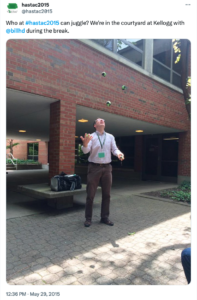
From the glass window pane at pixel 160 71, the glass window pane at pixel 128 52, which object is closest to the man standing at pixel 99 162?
the glass window pane at pixel 128 52

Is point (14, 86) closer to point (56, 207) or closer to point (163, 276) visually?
point (56, 207)

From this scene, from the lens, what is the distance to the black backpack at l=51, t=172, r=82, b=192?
4160 mm

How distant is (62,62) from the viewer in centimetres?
462

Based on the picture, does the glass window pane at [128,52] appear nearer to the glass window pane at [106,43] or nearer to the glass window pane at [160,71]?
the glass window pane at [106,43]

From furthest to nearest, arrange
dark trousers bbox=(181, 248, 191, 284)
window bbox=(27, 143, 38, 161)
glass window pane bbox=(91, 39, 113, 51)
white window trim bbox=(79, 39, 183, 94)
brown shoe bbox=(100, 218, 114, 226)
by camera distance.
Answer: window bbox=(27, 143, 38, 161)
glass window pane bbox=(91, 39, 113, 51)
white window trim bbox=(79, 39, 183, 94)
brown shoe bbox=(100, 218, 114, 226)
dark trousers bbox=(181, 248, 191, 284)

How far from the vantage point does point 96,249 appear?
109 inches

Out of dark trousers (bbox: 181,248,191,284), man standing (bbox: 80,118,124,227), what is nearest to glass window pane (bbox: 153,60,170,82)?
man standing (bbox: 80,118,124,227)

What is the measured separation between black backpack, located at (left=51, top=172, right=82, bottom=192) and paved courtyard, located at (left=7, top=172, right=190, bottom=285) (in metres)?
0.59

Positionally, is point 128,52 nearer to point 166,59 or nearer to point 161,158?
point 166,59

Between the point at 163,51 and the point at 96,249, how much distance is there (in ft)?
31.1

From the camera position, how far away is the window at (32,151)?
77.0 feet

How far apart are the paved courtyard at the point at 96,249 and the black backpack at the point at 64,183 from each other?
0.59 m
